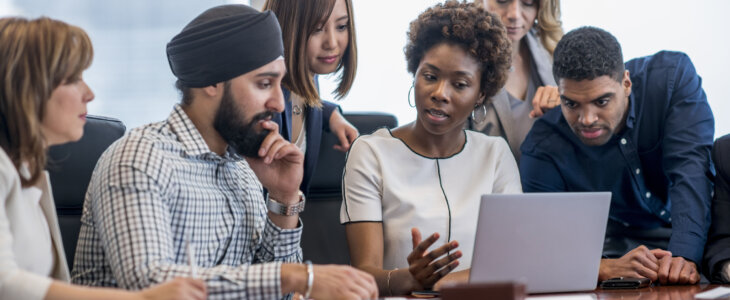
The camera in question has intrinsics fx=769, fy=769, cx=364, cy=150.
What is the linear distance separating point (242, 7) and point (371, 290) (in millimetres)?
697

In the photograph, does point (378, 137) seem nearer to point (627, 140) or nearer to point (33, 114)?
point (627, 140)

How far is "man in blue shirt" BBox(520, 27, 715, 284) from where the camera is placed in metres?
2.20

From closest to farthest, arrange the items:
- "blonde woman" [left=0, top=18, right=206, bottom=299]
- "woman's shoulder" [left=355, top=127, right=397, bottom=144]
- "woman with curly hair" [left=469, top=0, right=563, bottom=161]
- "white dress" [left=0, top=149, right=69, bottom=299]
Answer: "white dress" [left=0, top=149, right=69, bottom=299] → "blonde woman" [left=0, top=18, right=206, bottom=299] → "woman's shoulder" [left=355, top=127, right=397, bottom=144] → "woman with curly hair" [left=469, top=0, right=563, bottom=161]

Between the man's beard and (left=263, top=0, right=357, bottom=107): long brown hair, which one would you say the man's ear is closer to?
the man's beard

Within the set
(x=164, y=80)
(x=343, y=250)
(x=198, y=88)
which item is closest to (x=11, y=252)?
(x=198, y=88)

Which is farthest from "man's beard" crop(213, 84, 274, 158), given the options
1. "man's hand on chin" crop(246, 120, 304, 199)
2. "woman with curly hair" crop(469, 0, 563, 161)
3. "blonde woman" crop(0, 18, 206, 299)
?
"woman with curly hair" crop(469, 0, 563, 161)

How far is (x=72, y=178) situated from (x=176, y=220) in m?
0.44

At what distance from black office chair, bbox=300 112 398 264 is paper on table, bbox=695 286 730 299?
3.40ft

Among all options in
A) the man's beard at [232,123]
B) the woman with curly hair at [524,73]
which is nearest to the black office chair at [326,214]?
the woman with curly hair at [524,73]

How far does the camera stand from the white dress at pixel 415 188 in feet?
6.77

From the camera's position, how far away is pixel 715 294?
5.27 feet

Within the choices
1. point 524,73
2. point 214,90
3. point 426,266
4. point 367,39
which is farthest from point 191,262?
point 367,39

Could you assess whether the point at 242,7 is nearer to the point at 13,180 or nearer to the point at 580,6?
the point at 13,180

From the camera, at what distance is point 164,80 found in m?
3.34
